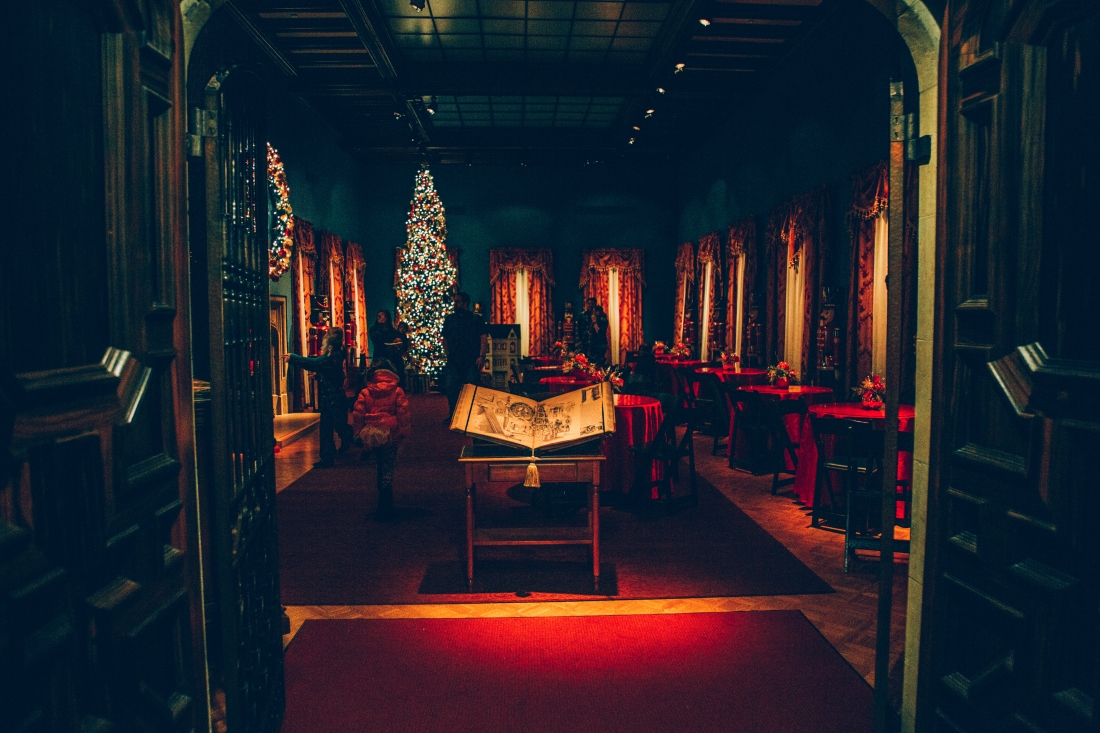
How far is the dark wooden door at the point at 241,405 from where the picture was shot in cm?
194

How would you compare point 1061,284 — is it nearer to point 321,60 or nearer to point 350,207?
point 321,60

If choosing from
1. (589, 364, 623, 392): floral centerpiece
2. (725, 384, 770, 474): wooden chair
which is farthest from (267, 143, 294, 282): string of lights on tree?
(725, 384, 770, 474): wooden chair

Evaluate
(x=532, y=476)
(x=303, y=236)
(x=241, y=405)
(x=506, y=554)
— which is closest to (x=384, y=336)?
(x=303, y=236)

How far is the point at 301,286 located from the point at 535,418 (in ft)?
25.9

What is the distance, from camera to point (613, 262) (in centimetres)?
1559

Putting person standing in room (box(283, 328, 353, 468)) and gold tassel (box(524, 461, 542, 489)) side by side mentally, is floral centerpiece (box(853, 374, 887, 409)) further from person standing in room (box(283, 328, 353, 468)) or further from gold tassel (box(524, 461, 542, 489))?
person standing in room (box(283, 328, 353, 468))

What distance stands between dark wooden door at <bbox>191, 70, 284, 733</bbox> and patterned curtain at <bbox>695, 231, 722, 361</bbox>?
10.3 metres

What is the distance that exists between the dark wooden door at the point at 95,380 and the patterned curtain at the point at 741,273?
9573 mm

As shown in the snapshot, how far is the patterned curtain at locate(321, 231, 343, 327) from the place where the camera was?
12.0 metres

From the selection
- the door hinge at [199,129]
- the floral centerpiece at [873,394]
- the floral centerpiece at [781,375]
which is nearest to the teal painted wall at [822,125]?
the floral centerpiece at [781,375]

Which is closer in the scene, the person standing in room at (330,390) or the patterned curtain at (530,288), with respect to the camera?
the person standing in room at (330,390)

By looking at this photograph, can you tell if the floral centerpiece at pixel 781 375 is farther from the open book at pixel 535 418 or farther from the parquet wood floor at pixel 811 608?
the open book at pixel 535 418

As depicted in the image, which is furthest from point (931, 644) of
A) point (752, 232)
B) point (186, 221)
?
point (752, 232)

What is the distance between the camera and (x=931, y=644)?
1.91 m
